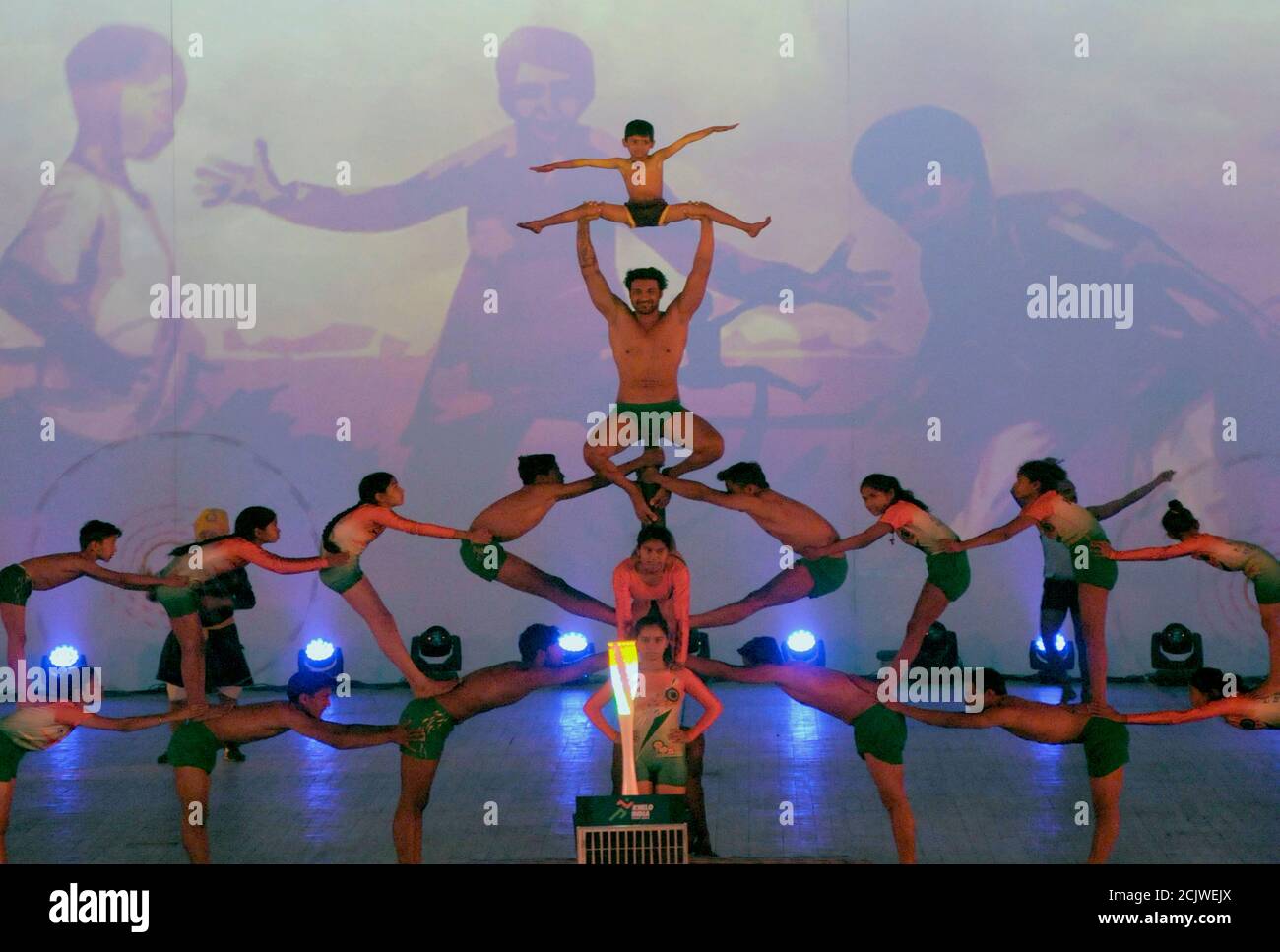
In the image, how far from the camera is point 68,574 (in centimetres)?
836

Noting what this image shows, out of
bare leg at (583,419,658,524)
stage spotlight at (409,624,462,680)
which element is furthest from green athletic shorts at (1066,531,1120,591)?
stage spotlight at (409,624,462,680)

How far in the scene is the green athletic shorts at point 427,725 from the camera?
7.50m

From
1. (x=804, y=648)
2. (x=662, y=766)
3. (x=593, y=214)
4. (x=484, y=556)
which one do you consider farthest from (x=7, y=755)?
(x=804, y=648)

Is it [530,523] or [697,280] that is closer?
[697,280]

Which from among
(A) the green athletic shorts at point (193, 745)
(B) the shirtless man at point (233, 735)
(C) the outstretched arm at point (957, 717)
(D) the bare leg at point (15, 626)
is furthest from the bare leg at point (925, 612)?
(D) the bare leg at point (15, 626)

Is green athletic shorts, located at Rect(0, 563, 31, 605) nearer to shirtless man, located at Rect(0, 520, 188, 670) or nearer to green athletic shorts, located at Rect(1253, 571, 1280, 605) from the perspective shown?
shirtless man, located at Rect(0, 520, 188, 670)

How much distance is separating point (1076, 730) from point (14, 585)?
489 cm

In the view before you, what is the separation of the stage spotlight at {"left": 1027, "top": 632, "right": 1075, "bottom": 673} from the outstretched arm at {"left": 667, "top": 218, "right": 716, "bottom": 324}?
412 cm

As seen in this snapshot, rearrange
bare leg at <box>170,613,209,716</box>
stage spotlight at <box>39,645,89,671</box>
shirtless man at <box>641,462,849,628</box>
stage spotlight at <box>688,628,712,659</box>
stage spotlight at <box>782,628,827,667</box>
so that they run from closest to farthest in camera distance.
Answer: shirtless man at <box>641,462,849,628</box> < bare leg at <box>170,613,209,716</box> < stage spotlight at <box>688,628,712,659</box> < stage spotlight at <box>782,628,827,667</box> < stage spotlight at <box>39,645,89,671</box>

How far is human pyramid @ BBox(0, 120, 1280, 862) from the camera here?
7441mm

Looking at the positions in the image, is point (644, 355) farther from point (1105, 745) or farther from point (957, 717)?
point (1105, 745)

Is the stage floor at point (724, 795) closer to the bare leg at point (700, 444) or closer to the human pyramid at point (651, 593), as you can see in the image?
the human pyramid at point (651, 593)
